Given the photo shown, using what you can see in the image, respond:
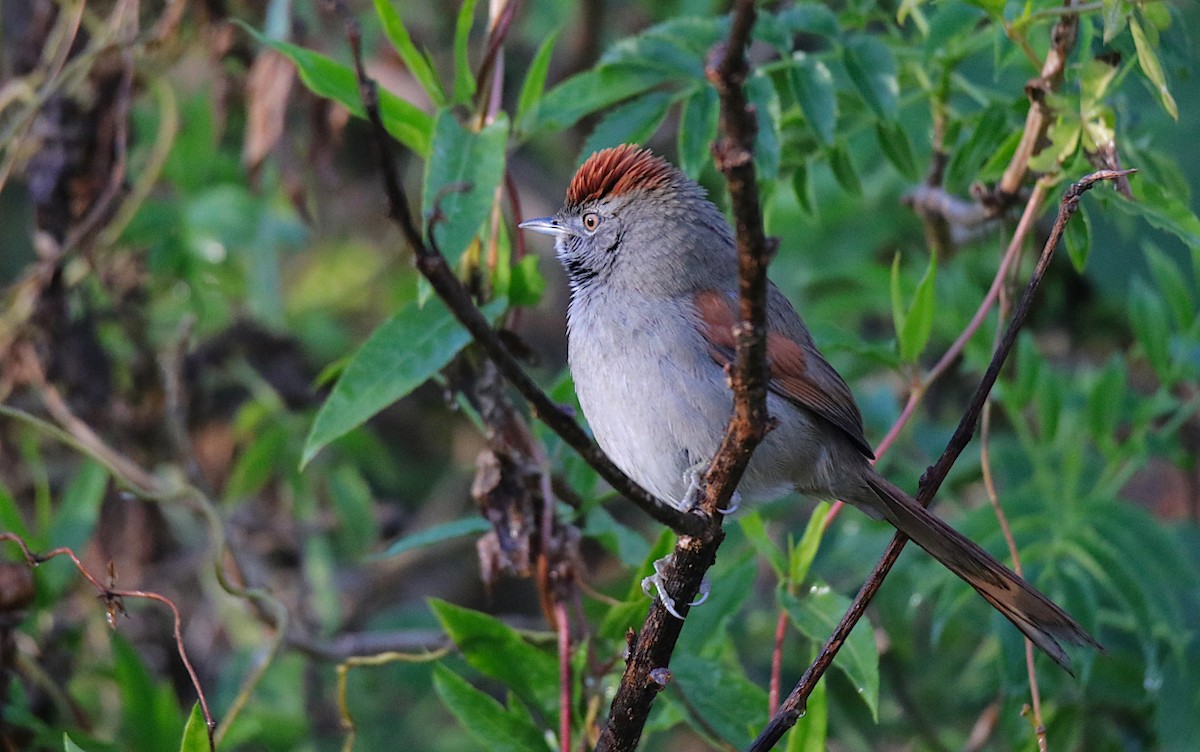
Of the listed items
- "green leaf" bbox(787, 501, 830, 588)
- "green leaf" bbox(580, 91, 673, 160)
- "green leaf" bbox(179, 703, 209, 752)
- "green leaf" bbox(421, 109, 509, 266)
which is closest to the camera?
"green leaf" bbox(179, 703, 209, 752)

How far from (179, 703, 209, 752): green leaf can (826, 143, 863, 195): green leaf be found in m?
2.37

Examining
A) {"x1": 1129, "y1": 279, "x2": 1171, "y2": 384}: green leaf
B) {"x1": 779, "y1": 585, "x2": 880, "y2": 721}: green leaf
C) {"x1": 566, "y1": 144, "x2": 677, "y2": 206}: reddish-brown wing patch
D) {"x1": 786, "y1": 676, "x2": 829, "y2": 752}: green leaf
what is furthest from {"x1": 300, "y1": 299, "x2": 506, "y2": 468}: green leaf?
{"x1": 1129, "y1": 279, "x2": 1171, "y2": 384}: green leaf

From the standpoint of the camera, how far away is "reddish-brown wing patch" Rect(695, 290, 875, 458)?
3205mm

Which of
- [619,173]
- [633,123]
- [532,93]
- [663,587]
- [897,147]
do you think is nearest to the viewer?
[663,587]

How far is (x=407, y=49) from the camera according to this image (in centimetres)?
342

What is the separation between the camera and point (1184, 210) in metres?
3.18

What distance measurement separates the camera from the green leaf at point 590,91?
11.7ft

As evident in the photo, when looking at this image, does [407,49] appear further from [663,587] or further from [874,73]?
[663,587]

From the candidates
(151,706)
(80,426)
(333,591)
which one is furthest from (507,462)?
(333,591)

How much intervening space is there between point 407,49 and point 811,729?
82.5 inches

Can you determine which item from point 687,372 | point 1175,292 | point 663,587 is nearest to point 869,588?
point 663,587

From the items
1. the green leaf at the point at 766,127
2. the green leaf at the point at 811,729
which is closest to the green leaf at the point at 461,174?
the green leaf at the point at 766,127

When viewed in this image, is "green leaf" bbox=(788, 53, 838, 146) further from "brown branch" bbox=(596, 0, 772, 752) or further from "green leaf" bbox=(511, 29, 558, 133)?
"brown branch" bbox=(596, 0, 772, 752)

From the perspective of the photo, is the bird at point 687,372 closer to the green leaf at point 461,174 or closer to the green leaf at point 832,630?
the green leaf at point 832,630
